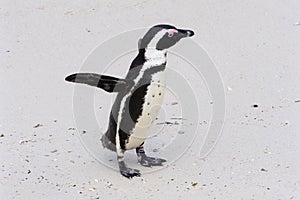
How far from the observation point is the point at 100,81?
93.2 inches

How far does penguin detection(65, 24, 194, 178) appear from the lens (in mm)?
2363

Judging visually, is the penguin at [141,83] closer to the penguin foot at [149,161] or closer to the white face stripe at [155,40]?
the white face stripe at [155,40]

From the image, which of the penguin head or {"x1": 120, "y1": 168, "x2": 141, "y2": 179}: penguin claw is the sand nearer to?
{"x1": 120, "y1": 168, "x2": 141, "y2": 179}: penguin claw

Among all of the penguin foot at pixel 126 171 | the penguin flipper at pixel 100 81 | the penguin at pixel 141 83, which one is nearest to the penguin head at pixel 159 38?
the penguin at pixel 141 83

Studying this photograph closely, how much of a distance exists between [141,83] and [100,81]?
13cm

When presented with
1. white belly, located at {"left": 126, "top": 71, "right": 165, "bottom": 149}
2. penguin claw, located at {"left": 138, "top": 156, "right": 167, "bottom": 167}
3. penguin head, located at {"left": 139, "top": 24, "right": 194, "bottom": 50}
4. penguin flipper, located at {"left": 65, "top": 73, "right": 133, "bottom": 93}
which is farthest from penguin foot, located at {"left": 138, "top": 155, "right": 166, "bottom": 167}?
penguin head, located at {"left": 139, "top": 24, "right": 194, "bottom": 50}

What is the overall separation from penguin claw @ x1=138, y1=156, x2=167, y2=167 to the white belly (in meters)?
0.13

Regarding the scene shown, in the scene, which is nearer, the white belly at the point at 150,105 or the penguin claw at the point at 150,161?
the white belly at the point at 150,105

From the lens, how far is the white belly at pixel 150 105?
2371 mm

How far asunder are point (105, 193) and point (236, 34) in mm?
1719

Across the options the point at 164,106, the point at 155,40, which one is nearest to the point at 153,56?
the point at 155,40

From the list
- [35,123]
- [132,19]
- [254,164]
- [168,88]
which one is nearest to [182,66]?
[168,88]

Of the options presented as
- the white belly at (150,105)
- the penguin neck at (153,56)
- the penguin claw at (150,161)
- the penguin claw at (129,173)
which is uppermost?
the penguin neck at (153,56)

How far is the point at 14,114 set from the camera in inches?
120
